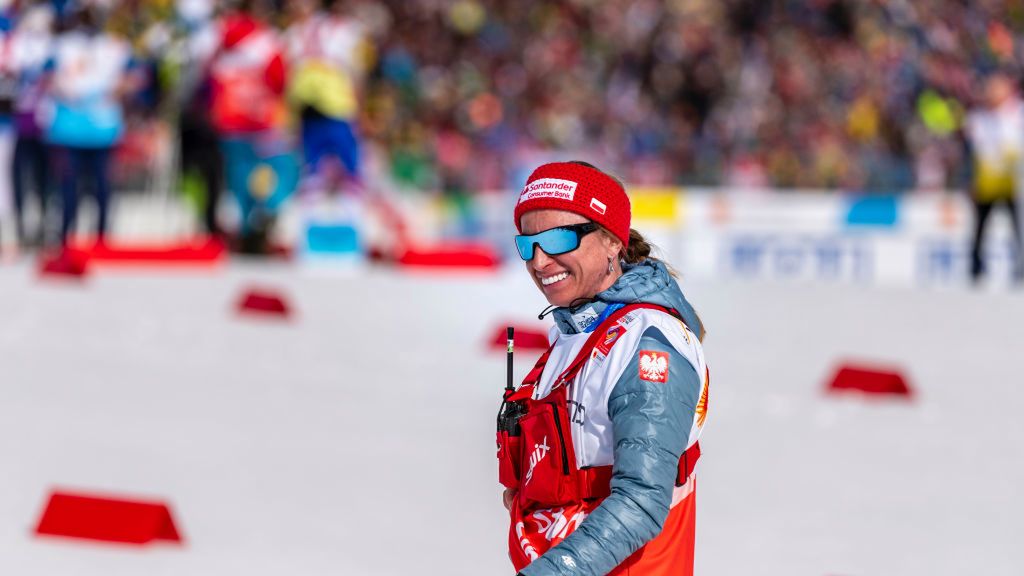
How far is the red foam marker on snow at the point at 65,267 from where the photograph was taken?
31.0 ft

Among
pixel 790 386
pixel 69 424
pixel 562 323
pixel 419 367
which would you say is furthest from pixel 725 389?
pixel 562 323

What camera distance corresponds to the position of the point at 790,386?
7.26 metres

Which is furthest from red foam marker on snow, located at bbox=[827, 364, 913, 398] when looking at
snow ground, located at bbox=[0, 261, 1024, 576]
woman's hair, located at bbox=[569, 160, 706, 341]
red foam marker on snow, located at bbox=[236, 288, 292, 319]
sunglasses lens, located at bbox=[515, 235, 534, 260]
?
sunglasses lens, located at bbox=[515, 235, 534, 260]

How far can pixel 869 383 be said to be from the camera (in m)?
7.14

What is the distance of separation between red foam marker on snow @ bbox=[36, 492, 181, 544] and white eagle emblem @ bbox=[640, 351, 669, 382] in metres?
2.80

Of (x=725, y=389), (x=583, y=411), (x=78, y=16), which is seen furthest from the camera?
(x=78, y=16)

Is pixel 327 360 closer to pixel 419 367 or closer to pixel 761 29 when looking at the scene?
pixel 419 367

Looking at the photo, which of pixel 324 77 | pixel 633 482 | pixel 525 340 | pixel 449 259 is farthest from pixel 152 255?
pixel 633 482

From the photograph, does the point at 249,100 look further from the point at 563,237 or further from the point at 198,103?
the point at 563,237

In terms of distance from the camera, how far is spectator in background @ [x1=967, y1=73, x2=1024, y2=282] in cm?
1170

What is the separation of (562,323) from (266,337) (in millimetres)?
5859

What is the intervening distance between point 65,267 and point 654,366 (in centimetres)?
797

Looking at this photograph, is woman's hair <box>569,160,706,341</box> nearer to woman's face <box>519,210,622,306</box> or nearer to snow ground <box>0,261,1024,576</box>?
woman's face <box>519,210,622,306</box>

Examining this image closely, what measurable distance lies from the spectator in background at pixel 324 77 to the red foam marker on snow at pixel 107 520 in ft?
20.3
